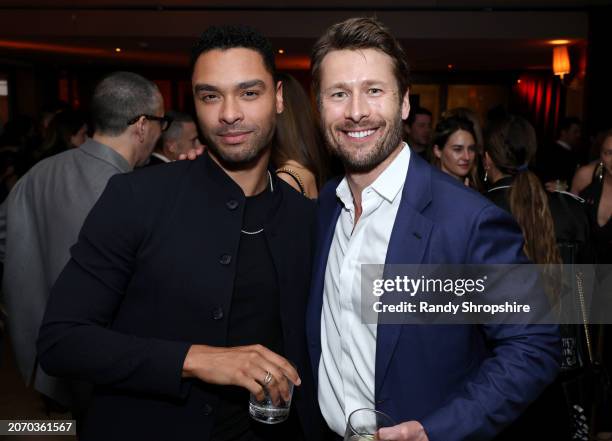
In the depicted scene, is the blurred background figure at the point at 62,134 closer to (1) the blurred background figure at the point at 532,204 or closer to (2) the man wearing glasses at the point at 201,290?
(1) the blurred background figure at the point at 532,204

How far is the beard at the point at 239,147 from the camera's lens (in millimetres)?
1528

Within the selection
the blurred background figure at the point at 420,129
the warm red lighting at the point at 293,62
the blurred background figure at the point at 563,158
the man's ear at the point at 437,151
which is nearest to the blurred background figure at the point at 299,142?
the man's ear at the point at 437,151

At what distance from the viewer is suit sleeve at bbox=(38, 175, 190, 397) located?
4.25 ft

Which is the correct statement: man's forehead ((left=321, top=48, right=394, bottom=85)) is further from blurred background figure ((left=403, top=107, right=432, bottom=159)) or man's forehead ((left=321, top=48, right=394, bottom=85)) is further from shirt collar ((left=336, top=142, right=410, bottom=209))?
blurred background figure ((left=403, top=107, right=432, bottom=159))

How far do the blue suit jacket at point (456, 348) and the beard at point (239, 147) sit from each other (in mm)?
389

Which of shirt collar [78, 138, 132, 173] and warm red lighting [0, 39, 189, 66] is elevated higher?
warm red lighting [0, 39, 189, 66]

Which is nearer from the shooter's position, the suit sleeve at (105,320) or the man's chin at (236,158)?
the suit sleeve at (105,320)

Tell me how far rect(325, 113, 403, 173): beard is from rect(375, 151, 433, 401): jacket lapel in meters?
0.11

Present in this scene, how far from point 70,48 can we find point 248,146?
1064 centimetres

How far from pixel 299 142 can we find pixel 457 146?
1812mm

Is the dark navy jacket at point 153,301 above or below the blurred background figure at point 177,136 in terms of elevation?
below

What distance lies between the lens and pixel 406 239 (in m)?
1.42

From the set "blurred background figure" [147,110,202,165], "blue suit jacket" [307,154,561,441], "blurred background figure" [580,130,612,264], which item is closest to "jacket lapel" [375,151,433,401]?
"blue suit jacket" [307,154,561,441]

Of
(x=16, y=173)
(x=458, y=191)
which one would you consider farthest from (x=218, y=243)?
(x=16, y=173)
